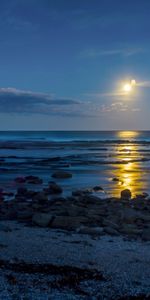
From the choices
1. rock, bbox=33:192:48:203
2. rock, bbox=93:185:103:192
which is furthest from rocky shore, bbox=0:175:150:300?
rock, bbox=93:185:103:192

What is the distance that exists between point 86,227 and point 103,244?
6.69 feet

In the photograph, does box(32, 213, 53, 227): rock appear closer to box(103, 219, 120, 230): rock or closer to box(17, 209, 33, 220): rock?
box(17, 209, 33, 220): rock

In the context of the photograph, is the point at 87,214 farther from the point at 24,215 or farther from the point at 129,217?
the point at 24,215

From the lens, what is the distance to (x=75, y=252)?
10.1 metres

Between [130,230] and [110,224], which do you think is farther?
[110,224]

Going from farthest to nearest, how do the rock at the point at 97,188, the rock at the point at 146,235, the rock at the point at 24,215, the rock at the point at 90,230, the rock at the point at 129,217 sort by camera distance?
1. the rock at the point at 97,188
2. the rock at the point at 24,215
3. the rock at the point at 129,217
4. the rock at the point at 90,230
5. the rock at the point at 146,235

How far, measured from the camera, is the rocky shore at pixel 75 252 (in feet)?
25.1

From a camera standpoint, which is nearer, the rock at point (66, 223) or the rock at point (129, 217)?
the rock at point (66, 223)

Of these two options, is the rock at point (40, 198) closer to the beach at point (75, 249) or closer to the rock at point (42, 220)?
the beach at point (75, 249)

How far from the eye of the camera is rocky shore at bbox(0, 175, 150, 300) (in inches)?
302

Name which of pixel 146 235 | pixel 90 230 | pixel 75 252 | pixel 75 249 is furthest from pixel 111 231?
pixel 75 252

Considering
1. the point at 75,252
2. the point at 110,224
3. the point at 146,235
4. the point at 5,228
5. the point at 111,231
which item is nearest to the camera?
the point at 75,252

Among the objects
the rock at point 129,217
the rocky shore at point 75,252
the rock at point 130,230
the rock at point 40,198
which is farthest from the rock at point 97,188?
the rock at point 130,230

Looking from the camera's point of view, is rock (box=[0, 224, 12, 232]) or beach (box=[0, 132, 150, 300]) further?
rock (box=[0, 224, 12, 232])
